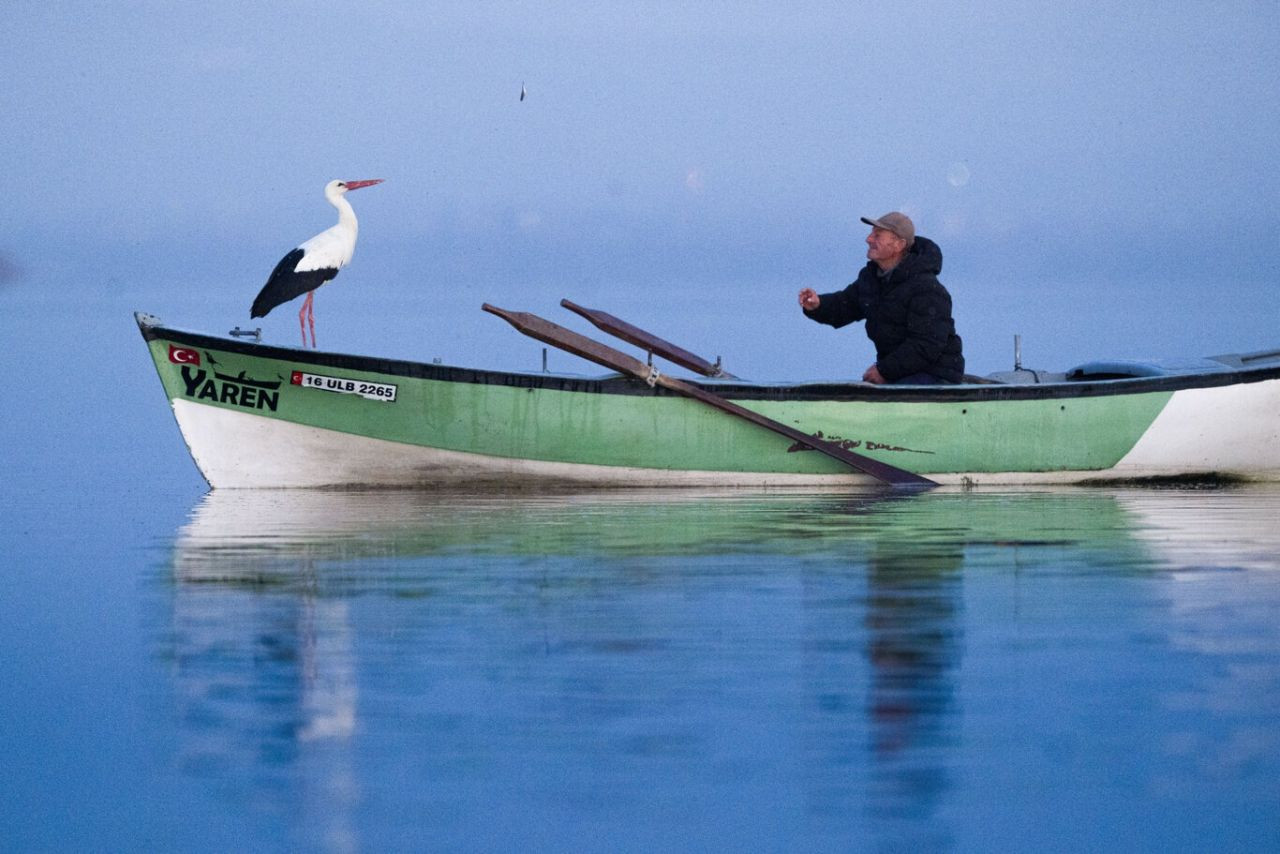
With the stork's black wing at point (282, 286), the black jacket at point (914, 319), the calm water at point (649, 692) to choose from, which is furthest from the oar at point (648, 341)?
the calm water at point (649, 692)

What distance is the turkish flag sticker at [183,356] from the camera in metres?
11.4

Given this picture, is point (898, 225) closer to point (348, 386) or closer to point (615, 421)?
point (615, 421)

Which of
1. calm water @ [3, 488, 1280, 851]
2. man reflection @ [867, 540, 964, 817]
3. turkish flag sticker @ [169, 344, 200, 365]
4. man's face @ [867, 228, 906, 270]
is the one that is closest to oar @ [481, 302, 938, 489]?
man's face @ [867, 228, 906, 270]

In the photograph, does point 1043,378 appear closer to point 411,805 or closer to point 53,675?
point 53,675

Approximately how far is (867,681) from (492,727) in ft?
3.83

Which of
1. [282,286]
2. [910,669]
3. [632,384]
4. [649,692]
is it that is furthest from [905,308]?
[649,692]

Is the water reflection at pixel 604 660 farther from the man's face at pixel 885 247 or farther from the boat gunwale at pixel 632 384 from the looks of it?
the man's face at pixel 885 247

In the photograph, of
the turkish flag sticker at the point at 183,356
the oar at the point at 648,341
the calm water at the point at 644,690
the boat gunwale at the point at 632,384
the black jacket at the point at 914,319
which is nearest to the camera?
the calm water at the point at 644,690

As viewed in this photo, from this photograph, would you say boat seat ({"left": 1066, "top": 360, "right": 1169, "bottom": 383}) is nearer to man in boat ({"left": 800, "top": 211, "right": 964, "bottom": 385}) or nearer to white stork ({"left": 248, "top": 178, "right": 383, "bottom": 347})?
man in boat ({"left": 800, "top": 211, "right": 964, "bottom": 385})

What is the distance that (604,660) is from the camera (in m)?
5.71

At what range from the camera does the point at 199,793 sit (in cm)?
422

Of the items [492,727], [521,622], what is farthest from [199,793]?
[521,622]

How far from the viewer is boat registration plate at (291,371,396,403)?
11.2 meters

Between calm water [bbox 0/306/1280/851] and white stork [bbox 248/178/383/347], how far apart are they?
3.27 meters
